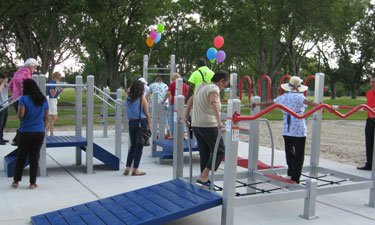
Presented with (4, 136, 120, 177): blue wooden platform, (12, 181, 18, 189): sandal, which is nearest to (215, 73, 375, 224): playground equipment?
(4, 136, 120, 177): blue wooden platform

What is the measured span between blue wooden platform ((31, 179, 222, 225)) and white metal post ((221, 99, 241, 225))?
4.5 inches

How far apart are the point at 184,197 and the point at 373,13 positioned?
42039mm

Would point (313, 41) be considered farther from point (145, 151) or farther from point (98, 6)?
point (145, 151)

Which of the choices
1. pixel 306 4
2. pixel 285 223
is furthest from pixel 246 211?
pixel 306 4

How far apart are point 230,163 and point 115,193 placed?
2.27 m

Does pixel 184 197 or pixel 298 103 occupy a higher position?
pixel 298 103

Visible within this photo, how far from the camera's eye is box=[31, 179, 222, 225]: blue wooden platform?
385 centimetres

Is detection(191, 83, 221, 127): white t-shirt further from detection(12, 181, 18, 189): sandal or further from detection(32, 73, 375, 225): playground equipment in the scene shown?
detection(12, 181, 18, 189): sandal

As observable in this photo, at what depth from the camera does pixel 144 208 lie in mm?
4078

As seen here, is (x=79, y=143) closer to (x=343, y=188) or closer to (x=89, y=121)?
(x=89, y=121)

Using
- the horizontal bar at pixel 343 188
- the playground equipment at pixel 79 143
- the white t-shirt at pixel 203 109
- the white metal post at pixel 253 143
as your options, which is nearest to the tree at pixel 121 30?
the playground equipment at pixel 79 143

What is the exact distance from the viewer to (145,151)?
9.55 meters

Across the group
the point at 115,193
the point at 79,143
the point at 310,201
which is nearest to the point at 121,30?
the point at 79,143

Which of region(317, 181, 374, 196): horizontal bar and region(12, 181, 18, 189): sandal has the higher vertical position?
region(317, 181, 374, 196): horizontal bar
